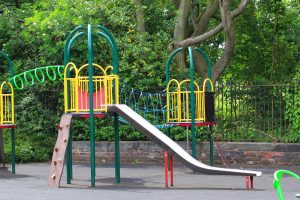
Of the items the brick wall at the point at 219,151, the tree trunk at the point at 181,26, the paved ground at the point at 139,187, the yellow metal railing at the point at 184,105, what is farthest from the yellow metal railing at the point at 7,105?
the tree trunk at the point at 181,26

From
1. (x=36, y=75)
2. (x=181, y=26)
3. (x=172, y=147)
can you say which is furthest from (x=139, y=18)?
(x=172, y=147)

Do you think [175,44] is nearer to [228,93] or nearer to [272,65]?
[228,93]

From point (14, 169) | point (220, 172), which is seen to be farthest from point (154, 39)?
point (220, 172)

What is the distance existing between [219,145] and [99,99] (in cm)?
529

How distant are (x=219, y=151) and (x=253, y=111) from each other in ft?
4.95

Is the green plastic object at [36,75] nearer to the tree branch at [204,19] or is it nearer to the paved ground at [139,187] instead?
the paved ground at [139,187]

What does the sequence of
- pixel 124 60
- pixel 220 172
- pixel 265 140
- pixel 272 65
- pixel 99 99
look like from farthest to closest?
pixel 272 65
pixel 124 60
pixel 265 140
pixel 99 99
pixel 220 172

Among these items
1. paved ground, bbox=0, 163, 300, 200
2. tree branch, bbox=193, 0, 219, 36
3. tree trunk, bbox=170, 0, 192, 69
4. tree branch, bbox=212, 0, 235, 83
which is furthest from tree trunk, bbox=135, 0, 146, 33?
→ paved ground, bbox=0, 163, 300, 200

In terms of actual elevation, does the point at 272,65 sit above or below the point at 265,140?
above

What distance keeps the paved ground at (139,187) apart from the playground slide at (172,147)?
369 millimetres

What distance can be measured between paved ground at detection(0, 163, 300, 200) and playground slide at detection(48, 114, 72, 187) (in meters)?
0.24

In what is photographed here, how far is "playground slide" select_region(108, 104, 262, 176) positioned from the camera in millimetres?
12664

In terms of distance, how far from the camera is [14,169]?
16766 millimetres

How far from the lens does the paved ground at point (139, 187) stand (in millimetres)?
12008
